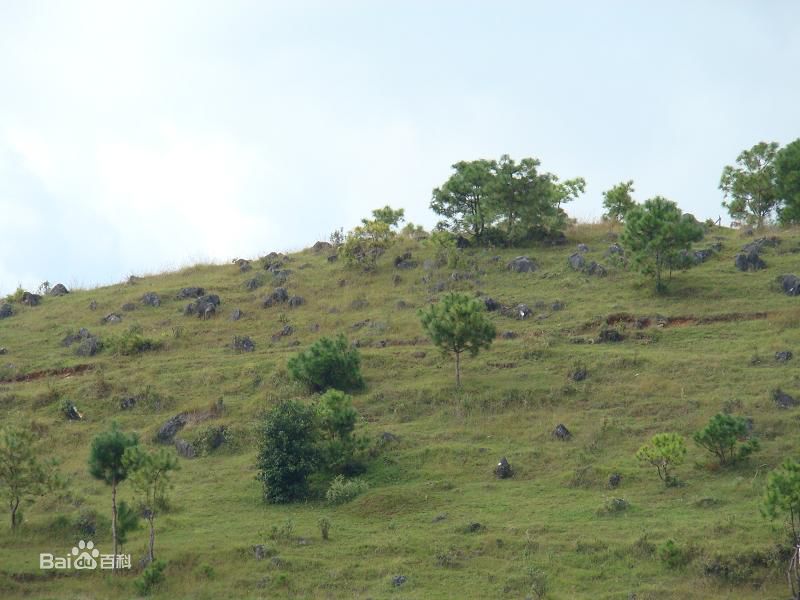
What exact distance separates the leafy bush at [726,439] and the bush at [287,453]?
1858 cm

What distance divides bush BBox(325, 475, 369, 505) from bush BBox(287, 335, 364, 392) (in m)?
11.6

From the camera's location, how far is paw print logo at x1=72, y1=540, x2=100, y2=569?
1713 inches

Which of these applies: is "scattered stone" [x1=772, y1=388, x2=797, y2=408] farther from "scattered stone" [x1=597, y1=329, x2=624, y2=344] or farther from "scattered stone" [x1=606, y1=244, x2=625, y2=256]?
Result: "scattered stone" [x1=606, y1=244, x2=625, y2=256]

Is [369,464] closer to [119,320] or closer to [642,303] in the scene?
[642,303]

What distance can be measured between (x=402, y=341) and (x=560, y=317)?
1075 centimetres

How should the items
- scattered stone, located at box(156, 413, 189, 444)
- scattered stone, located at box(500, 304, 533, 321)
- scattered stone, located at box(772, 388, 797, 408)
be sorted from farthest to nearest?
scattered stone, located at box(500, 304, 533, 321) < scattered stone, located at box(156, 413, 189, 444) < scattered stone, located at box(772, 388, 797, 408)

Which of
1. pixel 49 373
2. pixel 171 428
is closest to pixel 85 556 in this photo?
pixel 171 428

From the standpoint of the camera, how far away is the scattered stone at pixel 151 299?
274 feet

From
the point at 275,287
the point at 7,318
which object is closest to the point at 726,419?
the point at 275,287

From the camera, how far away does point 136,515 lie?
149ft

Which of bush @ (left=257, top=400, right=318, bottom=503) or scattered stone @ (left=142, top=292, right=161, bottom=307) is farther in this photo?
scattered stone @ (left=142, top=292, right=161, bottom=307)

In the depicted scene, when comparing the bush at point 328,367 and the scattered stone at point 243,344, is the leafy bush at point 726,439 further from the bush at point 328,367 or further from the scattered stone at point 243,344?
the scattered stone at point 243,344

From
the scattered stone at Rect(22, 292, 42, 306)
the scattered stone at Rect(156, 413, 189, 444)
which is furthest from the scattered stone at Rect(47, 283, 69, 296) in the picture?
the scattered stone at Rect(156, 413, 189, 444)

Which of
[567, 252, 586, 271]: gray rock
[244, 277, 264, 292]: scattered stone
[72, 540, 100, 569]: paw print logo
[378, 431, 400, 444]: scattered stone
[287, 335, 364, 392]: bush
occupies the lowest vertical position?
[72, 540, 100, 569]: paw print logo
